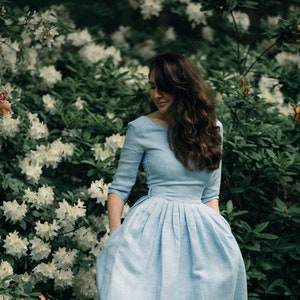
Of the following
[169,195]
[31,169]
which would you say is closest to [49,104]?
[31,169]

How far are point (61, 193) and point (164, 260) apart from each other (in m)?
1.20

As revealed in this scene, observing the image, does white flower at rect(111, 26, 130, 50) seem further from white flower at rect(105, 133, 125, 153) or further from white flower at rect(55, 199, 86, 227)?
white flower at rect(55, 199, 86, 227)

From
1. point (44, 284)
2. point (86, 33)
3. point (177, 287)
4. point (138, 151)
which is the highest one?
point (86, 33)

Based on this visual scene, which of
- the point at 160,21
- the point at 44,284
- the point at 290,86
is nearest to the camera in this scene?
the point at 44,284

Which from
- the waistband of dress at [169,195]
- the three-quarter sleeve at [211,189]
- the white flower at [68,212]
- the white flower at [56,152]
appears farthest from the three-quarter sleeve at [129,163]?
the white flower at [56,152]

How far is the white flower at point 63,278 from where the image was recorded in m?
3.58

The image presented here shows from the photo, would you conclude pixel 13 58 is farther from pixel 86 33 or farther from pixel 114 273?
pixel 114 273

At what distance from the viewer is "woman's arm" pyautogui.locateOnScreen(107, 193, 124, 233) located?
2873 mm

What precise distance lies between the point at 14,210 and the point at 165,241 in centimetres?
108

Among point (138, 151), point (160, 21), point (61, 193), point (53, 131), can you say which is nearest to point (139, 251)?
point (138, 151)

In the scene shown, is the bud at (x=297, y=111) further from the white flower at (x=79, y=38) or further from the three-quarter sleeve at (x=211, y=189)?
→ the white flower at (x=79, y=38)

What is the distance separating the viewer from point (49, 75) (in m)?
4.35

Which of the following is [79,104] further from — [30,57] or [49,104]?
[30,57]

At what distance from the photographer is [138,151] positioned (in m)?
2.90
